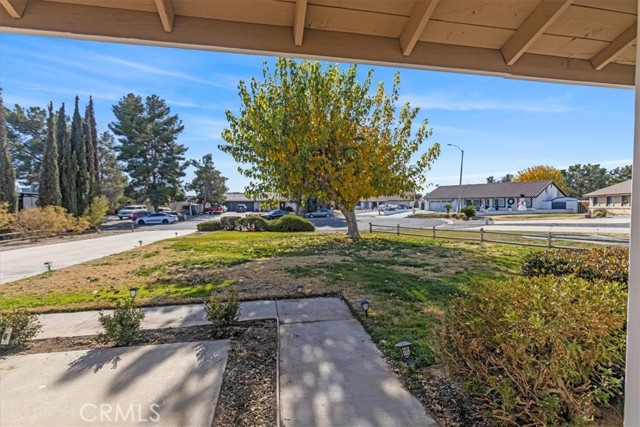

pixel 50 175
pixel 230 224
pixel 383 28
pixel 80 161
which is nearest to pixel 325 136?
pixel 383 28

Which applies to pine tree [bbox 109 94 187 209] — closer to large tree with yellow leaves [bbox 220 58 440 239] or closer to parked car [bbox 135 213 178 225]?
parked car [bbox 135 213 178 225]

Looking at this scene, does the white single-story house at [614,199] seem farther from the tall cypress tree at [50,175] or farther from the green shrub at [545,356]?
the tall cypress tree at [50,175]

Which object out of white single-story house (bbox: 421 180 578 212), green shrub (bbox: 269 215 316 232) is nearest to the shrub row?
green shrub (bbox: 269 215 316 232)

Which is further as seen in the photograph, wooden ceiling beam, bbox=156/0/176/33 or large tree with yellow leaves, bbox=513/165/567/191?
large tree with yellow leaves, bbox=513/165/567/191

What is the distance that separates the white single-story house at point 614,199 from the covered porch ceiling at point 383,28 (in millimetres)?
38583

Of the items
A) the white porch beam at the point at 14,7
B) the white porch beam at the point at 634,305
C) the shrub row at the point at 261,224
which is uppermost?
the white porch beam at the point at 14,7

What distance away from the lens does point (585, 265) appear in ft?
14.8

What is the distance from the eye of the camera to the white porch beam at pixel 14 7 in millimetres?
1700

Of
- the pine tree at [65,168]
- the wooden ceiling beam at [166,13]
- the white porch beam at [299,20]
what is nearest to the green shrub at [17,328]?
the wooden ceiling beam at [166,13]

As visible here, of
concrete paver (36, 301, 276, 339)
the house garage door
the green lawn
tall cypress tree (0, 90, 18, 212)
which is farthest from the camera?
the house garage door

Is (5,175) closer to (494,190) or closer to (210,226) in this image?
(210,226)

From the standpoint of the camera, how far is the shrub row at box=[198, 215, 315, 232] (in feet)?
62.0

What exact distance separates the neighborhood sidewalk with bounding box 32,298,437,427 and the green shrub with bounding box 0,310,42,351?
228 millimetres

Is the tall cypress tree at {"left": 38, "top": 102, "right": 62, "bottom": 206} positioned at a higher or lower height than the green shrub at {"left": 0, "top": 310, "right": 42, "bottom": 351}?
higher
